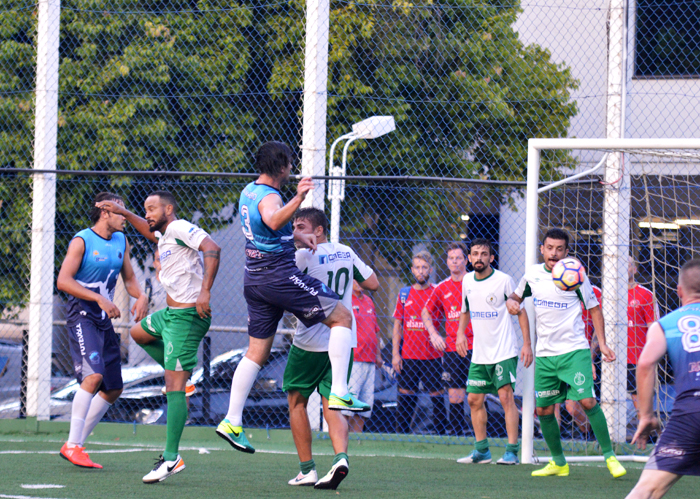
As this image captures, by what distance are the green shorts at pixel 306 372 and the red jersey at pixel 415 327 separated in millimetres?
3045

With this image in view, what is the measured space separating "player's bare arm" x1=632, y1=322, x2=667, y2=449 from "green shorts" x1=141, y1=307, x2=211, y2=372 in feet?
9.12

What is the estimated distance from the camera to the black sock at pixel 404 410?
8203mm

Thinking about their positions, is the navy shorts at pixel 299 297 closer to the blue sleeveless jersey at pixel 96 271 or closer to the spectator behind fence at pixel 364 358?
the blue sleeveless jersey at pixel 96 271

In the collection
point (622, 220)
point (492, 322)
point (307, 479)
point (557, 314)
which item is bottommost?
point (307, 479)

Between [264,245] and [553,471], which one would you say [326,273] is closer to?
[264,245]

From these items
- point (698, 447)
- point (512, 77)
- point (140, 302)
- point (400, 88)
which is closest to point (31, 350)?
point (140, 302)

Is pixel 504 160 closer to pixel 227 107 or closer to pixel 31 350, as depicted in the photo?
pixel 227 107

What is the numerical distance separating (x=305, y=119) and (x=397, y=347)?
241 centimetres

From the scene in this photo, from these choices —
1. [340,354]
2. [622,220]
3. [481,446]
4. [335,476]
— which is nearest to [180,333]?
[340,354]

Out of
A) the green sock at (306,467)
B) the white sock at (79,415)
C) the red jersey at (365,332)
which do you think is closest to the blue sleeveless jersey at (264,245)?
the green sock at (306,467)

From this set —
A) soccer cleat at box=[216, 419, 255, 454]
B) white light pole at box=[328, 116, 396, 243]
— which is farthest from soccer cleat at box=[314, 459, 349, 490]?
white light pole at box=[328, 116, 396, 243]

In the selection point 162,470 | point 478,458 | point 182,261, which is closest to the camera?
point 162,470

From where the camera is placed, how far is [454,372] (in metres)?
8.27

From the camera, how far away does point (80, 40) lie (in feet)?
32.9
